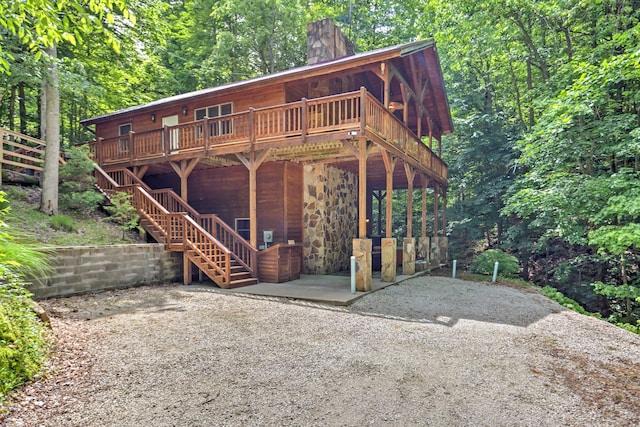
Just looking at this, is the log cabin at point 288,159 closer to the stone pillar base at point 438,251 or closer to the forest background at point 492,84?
the stone pillar base at point 438,251

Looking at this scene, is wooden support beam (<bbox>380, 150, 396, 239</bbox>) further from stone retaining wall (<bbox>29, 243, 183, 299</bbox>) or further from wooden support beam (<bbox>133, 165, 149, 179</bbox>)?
wooden support beam (<bbox>133, 165, 149, 179</bbox>)

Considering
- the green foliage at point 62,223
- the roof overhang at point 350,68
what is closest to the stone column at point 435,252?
the roof overhang at point 350,68

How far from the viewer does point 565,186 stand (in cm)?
1074

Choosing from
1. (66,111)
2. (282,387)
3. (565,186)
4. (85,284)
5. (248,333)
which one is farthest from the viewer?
(66,111)

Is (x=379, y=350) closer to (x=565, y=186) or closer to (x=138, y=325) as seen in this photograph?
(x=138, y=325)

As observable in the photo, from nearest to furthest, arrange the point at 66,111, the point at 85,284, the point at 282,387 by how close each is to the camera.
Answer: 1. the point at 282,387
2. the point at 85,284
3. the point at 66,111

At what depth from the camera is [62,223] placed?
8711 millimetres

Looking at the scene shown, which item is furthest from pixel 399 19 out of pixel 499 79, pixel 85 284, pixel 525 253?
pixel 85 284

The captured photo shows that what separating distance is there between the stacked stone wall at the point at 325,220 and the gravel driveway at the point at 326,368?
5.27 m

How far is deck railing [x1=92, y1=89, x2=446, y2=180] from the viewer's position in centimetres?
867

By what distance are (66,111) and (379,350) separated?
76.0 feet

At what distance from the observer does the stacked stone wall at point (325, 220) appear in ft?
40.1

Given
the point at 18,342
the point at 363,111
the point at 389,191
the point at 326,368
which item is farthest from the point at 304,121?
the point at 18,342

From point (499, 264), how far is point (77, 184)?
574 inches
